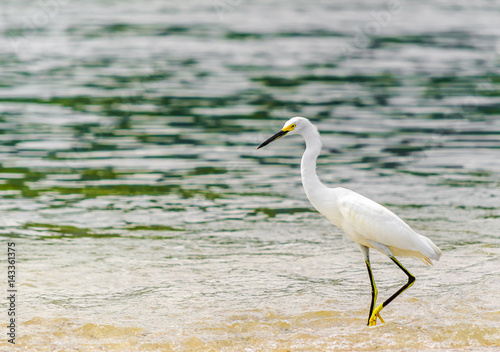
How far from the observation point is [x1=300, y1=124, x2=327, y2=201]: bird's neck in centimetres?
763

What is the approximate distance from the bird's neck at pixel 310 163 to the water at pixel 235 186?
1.49 metres

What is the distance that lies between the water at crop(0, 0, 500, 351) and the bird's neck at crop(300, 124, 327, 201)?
149cm

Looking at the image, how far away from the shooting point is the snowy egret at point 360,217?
7477 mm

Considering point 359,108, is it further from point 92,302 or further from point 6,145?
point 92,302

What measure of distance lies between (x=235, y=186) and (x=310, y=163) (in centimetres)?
625

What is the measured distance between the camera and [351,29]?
113 feet

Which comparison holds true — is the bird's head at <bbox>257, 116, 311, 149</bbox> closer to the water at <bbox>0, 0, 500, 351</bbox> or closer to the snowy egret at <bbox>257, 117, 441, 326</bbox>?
the snowy egret at <bbox>257, 117, 441, 326</bbox>

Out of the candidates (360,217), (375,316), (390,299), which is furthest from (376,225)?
(375,316)

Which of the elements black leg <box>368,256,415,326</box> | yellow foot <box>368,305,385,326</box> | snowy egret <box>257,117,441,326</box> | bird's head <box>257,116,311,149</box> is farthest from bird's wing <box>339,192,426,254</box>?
bird's head <box>257,116,311,149</box>

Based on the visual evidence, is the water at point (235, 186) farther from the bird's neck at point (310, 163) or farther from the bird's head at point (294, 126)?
the bird's head at point (294, 126)

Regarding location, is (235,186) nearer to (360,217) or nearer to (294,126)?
(294,126)

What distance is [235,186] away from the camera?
13812 millimetres

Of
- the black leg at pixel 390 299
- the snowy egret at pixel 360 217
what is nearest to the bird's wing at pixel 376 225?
the snowy egret at pixel 360 217

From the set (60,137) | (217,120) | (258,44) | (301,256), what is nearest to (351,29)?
(258,44)
